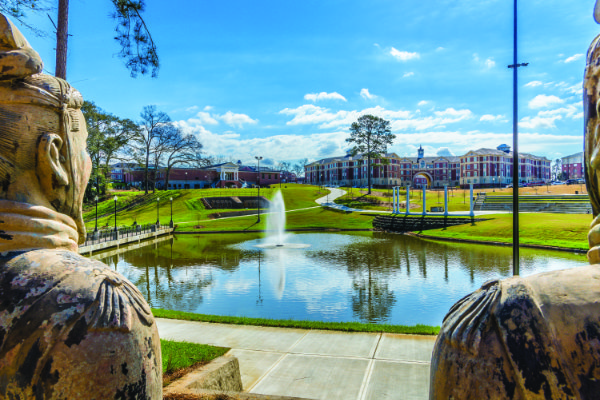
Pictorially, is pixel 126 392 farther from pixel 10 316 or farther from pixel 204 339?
pixel 204 339

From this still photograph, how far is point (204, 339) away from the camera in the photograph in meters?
8.30

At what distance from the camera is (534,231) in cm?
2836

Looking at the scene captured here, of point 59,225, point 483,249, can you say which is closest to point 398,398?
point 59,225

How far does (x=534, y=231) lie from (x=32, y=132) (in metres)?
32.4

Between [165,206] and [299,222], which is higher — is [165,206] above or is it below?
above

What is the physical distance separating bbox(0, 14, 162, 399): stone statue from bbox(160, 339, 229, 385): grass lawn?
3.51m

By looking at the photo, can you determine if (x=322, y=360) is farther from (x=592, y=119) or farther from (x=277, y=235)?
(x=277, y=235)

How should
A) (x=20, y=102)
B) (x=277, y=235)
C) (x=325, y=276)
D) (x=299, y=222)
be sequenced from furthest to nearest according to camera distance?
(x=299, y=222)
(x=277, y=235)
(x=325, y=276)
(x=20, y=102)

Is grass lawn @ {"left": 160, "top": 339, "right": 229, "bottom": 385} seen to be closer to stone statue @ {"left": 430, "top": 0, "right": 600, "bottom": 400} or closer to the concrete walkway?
the concrete walkway

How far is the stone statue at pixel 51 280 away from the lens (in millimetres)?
1758

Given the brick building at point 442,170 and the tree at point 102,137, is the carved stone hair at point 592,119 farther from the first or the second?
the brick building at point 442,170

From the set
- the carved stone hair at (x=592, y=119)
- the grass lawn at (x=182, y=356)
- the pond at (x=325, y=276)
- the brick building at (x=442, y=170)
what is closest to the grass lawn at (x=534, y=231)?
the pond at (x=325, y=276)

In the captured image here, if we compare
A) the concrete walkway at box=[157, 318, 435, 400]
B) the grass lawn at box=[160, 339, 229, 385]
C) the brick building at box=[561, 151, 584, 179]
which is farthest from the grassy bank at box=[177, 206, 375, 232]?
the brick building at box=[561, 151, 584, 179]

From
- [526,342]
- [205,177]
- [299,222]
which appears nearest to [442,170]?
[205,177]
